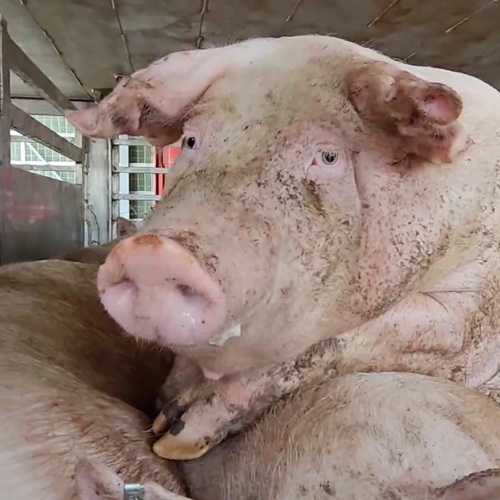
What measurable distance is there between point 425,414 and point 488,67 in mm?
5746

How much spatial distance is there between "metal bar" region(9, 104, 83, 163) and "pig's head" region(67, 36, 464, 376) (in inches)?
57.7

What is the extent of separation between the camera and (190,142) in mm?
1395

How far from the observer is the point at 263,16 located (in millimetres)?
4934

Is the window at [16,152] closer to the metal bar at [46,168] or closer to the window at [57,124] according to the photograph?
the window at [57,124]

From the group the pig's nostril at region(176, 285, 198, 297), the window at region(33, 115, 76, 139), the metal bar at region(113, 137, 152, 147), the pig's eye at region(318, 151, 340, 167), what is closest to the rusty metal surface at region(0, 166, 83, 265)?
the pig's eye at region(318, 151, 340, 167)

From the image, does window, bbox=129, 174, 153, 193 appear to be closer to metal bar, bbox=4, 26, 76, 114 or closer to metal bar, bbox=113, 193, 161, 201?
metal bar, bbox=113, 193, 161, 201

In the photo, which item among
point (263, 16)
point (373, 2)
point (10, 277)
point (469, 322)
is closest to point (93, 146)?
point (263, 16)

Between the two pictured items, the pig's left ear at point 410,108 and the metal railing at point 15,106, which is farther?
the metal railing at point 15,106

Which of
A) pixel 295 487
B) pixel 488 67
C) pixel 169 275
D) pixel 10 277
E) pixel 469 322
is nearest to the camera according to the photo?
pixel 169 275

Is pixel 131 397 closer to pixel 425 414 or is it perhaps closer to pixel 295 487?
pixel 295 487

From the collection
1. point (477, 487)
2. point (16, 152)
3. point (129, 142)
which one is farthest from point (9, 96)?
point (16, 152)

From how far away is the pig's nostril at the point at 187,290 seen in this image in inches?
40.1

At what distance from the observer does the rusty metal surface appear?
268 cm

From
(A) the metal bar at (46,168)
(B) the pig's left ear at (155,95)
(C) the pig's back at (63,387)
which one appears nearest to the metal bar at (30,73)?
(A) the metal bar at (46,168)
